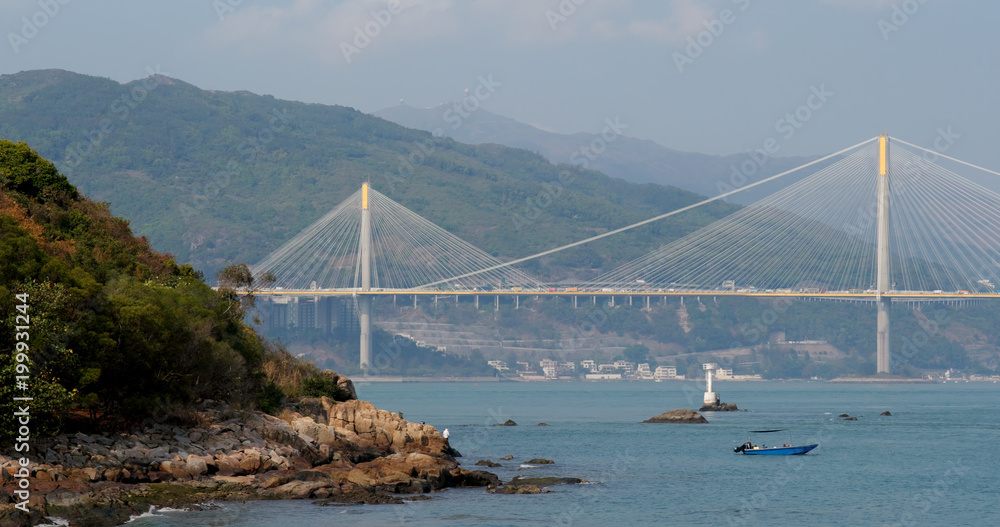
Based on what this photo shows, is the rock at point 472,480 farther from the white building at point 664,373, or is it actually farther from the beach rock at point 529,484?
the white building at point 664,373

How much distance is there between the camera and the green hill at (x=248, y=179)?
148750 mm

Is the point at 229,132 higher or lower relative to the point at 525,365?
higher

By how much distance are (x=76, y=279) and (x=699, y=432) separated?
92.8 ft

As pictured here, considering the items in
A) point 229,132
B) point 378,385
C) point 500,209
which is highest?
point 229,132

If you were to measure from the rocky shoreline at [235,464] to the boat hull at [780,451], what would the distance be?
1078 centimetres

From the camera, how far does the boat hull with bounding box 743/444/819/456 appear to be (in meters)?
36.7

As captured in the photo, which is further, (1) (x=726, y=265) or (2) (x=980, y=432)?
(1) (x=726, y=265)

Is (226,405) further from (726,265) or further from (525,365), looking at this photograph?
(525,365)

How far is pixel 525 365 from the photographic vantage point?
432ft

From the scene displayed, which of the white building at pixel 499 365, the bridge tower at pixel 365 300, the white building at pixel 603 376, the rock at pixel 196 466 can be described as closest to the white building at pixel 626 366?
the white building at pixel 603 376

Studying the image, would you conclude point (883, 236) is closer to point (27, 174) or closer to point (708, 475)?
point (708, 475)

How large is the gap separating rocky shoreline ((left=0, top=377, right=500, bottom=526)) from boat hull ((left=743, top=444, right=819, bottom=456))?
35.4 feet

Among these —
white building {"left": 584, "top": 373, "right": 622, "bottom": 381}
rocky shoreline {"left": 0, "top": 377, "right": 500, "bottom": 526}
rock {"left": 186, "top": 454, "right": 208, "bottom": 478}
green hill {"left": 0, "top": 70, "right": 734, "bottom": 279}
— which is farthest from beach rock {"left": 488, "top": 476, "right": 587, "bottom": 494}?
green hill {"left": 0, "top": 70, "right": 734, "bottom": 279}

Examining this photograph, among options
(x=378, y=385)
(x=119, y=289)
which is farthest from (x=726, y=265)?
(x=119, y=289)
